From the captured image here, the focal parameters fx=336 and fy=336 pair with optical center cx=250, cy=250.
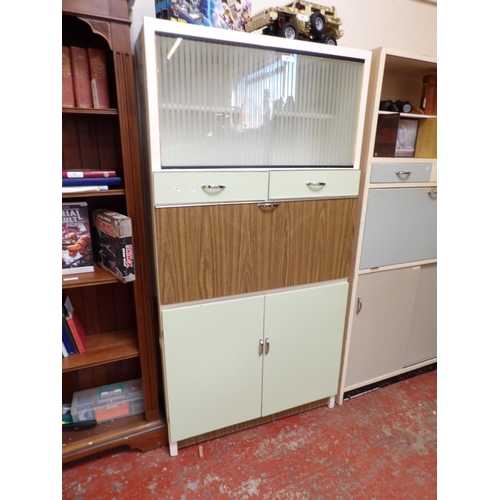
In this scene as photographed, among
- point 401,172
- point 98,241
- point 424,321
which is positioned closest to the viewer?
point 98,241

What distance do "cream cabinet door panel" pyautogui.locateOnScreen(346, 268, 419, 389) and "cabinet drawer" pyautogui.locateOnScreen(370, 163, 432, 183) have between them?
51 centimetres

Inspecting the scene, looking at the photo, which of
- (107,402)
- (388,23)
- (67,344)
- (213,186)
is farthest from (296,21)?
(107,402)

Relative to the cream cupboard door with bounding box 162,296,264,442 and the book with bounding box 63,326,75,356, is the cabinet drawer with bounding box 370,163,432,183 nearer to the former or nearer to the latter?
the cream cupboard door with bounding box 162,296,264,442

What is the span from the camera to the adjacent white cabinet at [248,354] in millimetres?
1490

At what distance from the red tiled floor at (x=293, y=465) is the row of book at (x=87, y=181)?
129cm

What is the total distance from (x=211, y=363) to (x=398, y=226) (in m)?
1.19

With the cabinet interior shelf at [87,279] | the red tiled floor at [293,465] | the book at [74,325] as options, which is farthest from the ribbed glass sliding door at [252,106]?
the red tiled floor at [293,465]

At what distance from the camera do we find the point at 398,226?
1.79 m

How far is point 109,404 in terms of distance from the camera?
66.6 inches

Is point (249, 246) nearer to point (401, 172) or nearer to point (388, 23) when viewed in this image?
point (401, 172)

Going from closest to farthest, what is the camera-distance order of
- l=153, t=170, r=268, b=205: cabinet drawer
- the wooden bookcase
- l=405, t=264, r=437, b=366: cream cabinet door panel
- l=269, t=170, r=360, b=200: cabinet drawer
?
the wooden bookcase, l=153, t=170, r=268, b=205: cabinet drawer, l=269, t=170, r=360, b=200: cabinet drawer, l=405, t=264, r=437, b=366: cream cabinet door panel

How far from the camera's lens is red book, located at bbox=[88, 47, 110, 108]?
1.25 m

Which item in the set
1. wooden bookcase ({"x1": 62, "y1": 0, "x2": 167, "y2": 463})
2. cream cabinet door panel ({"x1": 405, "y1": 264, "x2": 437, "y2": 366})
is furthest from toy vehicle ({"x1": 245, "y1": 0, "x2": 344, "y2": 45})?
cream cabinet door panel ({"x1": 405, "y1": 264, "x2": 437, "y2": 366})

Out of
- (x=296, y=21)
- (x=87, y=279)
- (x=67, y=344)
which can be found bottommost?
(x=67, y=344)
